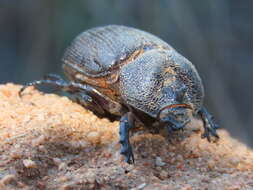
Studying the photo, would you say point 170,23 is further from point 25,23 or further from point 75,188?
point 75,188

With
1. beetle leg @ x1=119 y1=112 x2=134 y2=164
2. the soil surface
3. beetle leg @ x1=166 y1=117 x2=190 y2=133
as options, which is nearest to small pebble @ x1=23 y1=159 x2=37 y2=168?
the soil surface

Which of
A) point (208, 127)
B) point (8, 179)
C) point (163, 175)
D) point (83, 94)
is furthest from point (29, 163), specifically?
point (208, 127)

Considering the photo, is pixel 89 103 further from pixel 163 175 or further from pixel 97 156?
pixel 163 175

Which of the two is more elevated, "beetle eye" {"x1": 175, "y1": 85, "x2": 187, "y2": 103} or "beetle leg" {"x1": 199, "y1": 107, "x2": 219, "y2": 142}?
"beetle eye" {"x1": 175, "y1": 85, "x2": 187, "y2": 103}

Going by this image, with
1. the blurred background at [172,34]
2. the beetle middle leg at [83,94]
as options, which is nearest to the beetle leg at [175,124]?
the beetle middle leg at [83,94]

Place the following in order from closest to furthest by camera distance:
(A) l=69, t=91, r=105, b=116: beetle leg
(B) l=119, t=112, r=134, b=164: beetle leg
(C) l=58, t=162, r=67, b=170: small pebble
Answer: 1. (C) l=58, t=162, r=67, b=170: small pebble
2. (B) l=119, t=112, r=134, b=164: beetle leg
3. (A) l=69, t=91, r=105, b=116: beetle leg

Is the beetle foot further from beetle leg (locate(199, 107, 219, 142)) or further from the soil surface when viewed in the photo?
beetle leg (locate(199, 107, 219, 142))

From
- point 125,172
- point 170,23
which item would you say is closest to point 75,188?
point 125,172

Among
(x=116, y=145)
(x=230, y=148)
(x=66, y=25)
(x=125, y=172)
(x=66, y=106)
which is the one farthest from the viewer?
(x=66, y=25)
